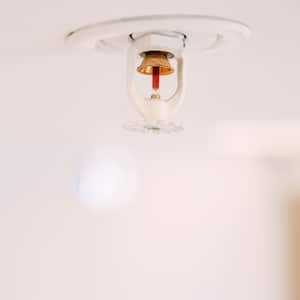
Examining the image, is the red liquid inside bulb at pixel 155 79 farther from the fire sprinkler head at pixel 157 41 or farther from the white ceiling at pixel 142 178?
the white ceiling at pixel 142 178

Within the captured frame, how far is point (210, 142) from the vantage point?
3.81ft

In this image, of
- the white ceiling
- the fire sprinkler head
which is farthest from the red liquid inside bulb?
the white ceiling

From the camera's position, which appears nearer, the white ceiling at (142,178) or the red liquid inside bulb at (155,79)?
the red liquid inside bulb at (155,79)

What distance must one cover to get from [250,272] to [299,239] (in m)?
0.13

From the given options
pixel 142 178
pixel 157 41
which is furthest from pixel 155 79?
pixel 142 178

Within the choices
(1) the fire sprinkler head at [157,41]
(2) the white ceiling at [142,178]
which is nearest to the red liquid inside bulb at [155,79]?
(1) the fire sprinkler head at [157,41]

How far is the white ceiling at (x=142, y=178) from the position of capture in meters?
1.04

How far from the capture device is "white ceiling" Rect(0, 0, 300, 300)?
1.04 meters

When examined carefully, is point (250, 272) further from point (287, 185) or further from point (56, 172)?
point (56, 172)

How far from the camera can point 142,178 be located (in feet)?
3.67

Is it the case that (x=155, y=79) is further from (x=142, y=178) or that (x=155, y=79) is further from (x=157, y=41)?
(x=142, y=178)

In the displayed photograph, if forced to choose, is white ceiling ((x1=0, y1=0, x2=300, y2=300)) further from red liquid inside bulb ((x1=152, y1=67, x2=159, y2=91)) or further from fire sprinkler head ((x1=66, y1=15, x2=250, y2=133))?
red liquid inside bulb ((x1=152, y1=67, x2=159, y2=91))

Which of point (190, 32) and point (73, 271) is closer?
point (190, 32)

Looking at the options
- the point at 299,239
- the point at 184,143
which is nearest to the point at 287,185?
the point at 299,239
